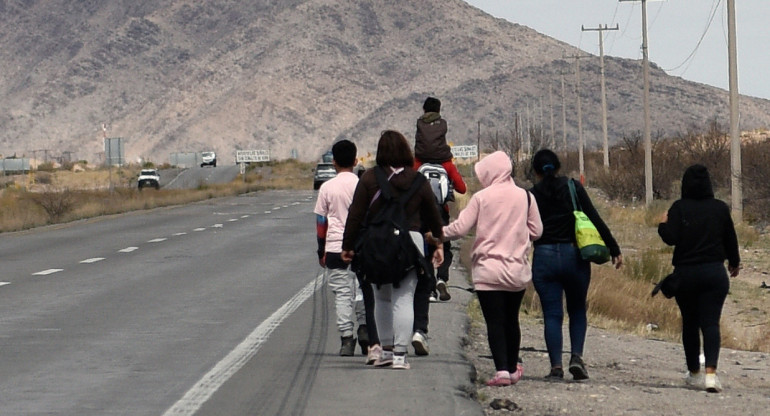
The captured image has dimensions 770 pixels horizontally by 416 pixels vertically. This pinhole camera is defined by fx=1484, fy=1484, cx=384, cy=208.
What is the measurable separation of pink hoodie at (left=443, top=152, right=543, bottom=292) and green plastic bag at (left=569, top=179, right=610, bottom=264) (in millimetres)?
356

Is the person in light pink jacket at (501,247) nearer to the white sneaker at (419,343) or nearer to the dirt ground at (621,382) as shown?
the dirt ground at (621,382)

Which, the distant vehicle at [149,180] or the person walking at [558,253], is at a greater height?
the person walking at [558,253]

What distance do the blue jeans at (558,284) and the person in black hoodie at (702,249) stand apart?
736 millimetres

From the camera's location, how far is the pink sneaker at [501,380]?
1089cm

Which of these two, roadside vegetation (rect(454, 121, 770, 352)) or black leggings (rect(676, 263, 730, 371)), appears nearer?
black leggings (rect(676, 263, 730, 371))

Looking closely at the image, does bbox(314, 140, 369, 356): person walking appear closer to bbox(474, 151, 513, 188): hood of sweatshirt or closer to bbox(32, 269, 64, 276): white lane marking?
bbox(474, 151, 513, 188): hood of sweatshirt

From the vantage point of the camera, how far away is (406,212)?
37.0 feet

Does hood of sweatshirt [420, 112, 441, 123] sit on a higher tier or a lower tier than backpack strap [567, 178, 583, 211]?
higher

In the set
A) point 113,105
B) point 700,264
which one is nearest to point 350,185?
point 700,264

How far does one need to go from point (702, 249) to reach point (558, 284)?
113 cm

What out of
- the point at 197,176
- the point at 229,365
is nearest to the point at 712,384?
the point at 229,365

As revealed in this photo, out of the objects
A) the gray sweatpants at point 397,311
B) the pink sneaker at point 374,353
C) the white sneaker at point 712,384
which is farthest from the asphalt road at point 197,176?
the white sneaker at point 712,384

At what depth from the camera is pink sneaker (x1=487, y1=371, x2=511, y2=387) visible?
35.7ft

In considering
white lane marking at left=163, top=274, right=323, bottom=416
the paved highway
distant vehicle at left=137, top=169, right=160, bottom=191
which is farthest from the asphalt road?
white lane marking at left=163, top=274, right=323, bottom=416
